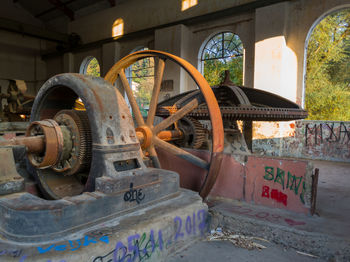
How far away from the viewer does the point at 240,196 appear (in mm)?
3150

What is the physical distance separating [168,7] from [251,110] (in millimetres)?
8137

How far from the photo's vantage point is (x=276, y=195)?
291cm

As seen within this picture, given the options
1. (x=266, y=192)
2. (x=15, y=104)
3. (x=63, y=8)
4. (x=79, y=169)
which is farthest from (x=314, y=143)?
(x=63, y=8)

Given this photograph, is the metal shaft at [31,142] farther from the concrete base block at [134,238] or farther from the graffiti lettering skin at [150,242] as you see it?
the graffiti lettering skin at [150,242]

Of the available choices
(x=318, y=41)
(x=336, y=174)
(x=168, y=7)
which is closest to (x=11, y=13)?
(x=168, y=7)

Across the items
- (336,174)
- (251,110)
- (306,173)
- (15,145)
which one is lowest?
(336,174)

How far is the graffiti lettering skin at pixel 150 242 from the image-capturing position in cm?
171

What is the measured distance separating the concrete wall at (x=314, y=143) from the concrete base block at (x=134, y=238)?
5694mm

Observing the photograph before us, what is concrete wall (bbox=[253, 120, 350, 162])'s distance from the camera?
7.00 m

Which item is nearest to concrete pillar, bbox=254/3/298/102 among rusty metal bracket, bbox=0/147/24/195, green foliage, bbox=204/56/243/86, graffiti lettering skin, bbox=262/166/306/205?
graffiti lettering skin, bbox=262/166/306/205

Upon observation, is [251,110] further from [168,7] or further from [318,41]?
[318,41]

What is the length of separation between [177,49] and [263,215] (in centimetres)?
792

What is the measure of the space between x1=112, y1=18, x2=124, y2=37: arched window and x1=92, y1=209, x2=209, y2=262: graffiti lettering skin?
428 inches

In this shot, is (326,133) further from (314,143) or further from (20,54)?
(20,54)
